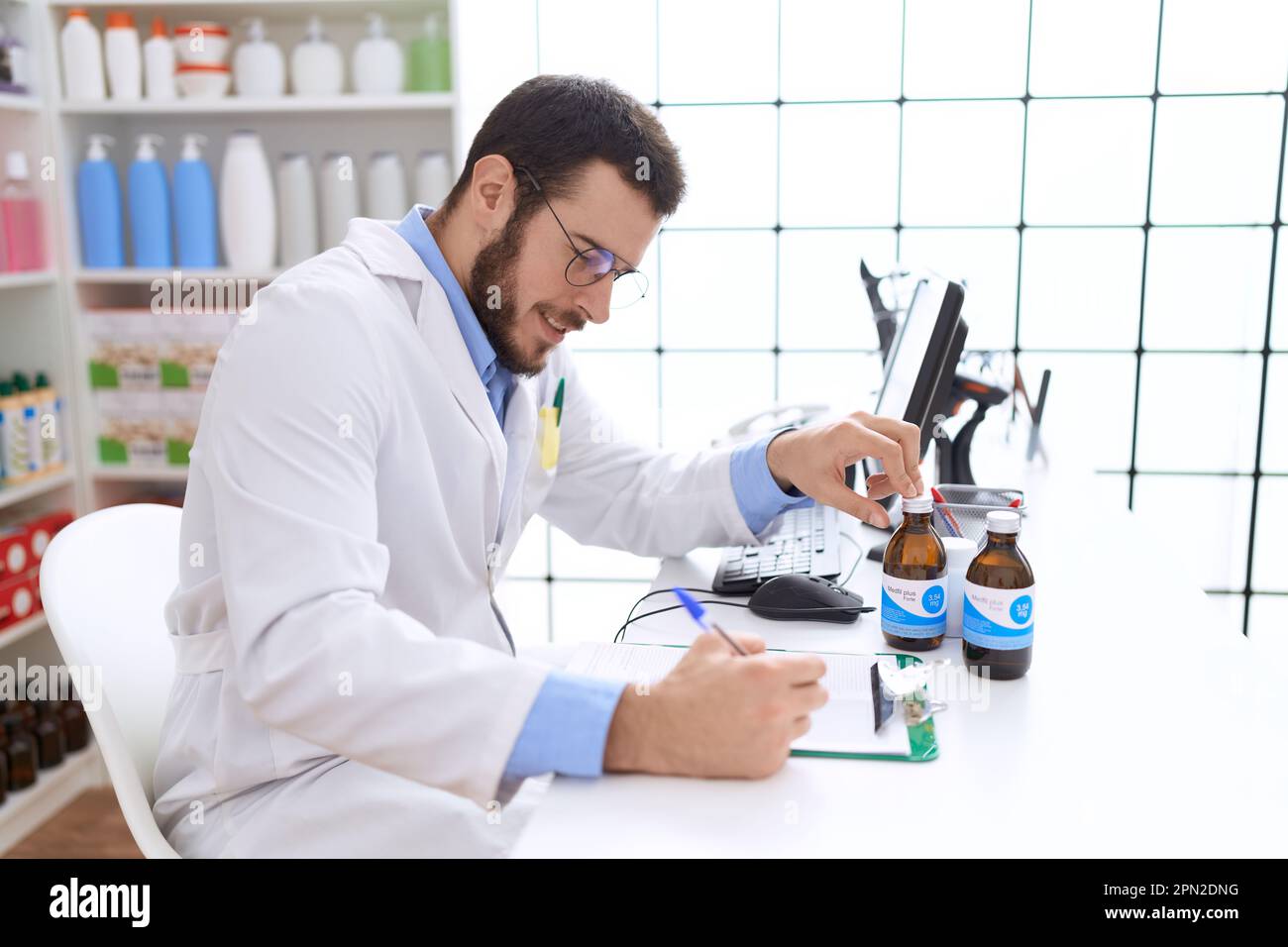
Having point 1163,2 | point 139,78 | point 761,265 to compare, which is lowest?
point 761,265

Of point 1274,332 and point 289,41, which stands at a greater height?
point 289,41

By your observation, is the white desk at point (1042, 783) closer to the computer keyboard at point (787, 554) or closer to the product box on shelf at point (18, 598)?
the computer keyboard at point (787, 554)

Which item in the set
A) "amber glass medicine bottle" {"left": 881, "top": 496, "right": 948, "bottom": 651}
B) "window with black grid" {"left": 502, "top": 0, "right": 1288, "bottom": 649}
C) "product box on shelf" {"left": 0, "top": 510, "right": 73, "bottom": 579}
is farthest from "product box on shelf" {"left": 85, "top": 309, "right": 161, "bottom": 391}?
A: "amber glass medicine bottle" {"left": 881, "top": 496, "right": 948, "bottom": 651}

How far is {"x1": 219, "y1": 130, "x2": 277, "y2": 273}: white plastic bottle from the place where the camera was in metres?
2.43

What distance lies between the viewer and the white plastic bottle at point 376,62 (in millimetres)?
2377

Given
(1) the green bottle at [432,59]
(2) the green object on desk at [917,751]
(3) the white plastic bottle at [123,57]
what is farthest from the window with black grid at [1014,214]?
(2) the green object on desk at [917,751]

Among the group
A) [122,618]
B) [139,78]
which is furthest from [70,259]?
[122,618]

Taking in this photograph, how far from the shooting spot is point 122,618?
4.12 feet

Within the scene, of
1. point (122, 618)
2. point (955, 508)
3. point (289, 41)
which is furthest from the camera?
point (289, 41)

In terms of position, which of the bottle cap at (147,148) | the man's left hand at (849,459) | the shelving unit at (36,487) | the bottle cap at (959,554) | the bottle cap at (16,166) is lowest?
the shelving unit at (36,487)

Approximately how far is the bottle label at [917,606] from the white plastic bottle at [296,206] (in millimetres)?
1802

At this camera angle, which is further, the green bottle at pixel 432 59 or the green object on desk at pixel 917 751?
the green bottle at pixel 432 59
